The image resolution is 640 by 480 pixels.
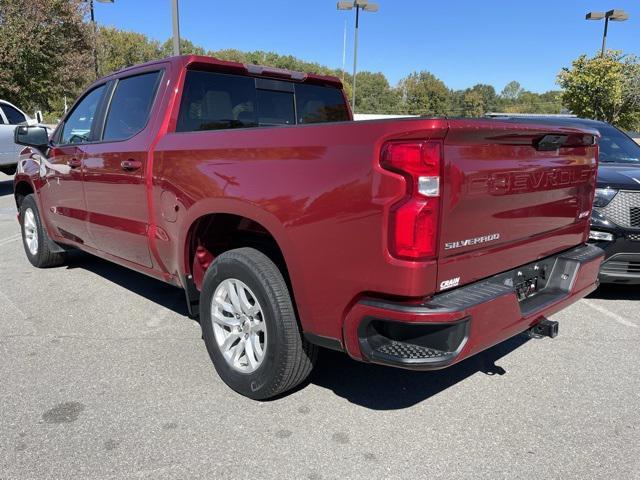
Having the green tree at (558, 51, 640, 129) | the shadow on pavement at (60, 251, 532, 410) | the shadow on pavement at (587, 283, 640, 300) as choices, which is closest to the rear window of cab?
the shadow on pavement at (60, 251, 532, 410)

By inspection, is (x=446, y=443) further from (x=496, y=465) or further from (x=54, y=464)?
(x=54, y=464)

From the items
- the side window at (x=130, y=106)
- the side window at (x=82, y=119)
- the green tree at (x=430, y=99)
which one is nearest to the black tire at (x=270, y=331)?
the side window at (x=130, y=106)

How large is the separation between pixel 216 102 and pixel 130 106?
0.73 metres

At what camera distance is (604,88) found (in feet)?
69.3

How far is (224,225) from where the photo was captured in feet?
11.2

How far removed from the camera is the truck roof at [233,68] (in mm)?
3695

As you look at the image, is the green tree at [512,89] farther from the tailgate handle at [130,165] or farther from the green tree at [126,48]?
the tailgate handle at [130,165]

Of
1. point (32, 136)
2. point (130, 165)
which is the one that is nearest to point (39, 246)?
point (32, 136)

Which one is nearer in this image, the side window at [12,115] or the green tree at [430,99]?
the side window at [12,115]

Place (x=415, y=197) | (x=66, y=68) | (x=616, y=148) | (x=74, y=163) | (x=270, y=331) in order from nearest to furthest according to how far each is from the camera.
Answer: (x=415, y=197)
(x=270, y=331)
(x=74, y=163)
(x=616, y=148)
(x=66, y=68)

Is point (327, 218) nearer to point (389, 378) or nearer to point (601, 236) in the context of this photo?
point (389, 378)

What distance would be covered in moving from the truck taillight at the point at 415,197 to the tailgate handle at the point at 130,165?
6.79 feet

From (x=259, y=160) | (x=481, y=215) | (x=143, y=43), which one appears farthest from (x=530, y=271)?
(x=143, y=43)

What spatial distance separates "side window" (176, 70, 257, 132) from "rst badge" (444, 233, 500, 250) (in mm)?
2125
